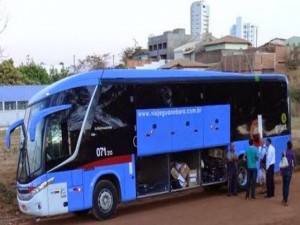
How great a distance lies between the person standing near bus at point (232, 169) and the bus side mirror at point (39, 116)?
225 inches

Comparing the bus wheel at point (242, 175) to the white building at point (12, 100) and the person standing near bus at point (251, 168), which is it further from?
the white building at point (12, 100)

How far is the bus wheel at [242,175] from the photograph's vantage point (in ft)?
55.0

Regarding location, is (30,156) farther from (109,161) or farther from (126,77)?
(126,77)

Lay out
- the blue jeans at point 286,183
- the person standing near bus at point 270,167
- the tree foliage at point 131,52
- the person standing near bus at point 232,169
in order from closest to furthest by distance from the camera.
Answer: the blue jeans at point 286,183, the person standing near bus at point 270,167, the person standing near bus at point 232,169, the tree foliage at point 131,52

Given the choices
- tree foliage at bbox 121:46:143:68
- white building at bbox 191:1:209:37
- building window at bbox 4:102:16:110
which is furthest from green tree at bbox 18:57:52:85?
white building at bbox 191:1:209:37

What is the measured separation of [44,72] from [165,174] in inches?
2577

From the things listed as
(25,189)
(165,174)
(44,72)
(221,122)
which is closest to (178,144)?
(165,174)

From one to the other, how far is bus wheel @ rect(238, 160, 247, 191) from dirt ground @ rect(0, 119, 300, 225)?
10.8 inches

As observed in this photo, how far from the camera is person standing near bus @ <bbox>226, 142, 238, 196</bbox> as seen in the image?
52.2ft

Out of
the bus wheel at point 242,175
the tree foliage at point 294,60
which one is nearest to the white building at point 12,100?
the tree foliage at point 294,60

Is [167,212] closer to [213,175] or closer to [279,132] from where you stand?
[213,175]

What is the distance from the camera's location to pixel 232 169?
52.5 feet

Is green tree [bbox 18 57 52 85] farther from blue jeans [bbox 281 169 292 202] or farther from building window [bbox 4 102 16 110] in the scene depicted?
blue jeans [bbox 281 169 292 202]

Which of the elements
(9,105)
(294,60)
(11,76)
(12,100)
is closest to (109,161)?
(12,100)
